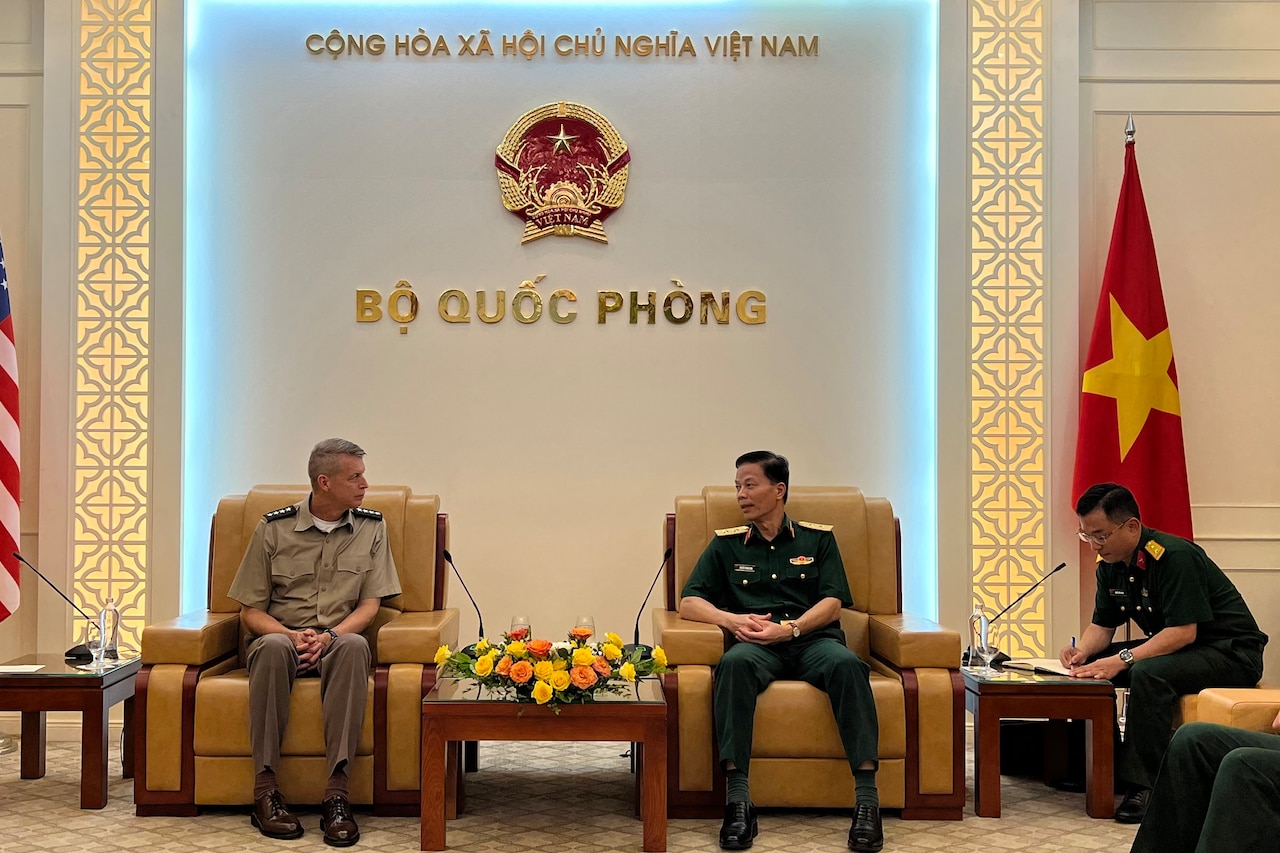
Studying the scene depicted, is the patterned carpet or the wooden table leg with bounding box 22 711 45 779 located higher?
the wooden table leg with bounding box 22 711 45 779

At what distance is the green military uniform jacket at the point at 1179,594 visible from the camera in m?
3.95

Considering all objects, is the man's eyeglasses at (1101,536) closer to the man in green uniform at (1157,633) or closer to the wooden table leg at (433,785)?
the man in green uniform at (1157,633)

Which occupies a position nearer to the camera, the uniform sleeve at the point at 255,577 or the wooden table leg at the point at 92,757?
the wooden table leg at the point at 92,757

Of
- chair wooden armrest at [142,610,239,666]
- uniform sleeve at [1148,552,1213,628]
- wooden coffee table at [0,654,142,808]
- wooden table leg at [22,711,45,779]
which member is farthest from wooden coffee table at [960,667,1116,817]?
wooden table leg at [22,711,45,779]

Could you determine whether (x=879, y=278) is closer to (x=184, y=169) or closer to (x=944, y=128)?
(x=944, y=128)

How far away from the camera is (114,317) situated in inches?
205

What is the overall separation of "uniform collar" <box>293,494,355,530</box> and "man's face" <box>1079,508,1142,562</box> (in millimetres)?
2611

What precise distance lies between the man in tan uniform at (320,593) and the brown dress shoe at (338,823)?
0.15 m

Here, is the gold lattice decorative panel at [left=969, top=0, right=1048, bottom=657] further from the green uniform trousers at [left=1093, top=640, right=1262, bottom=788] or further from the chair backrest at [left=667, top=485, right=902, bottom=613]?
the green uniform trousers at [left=1093, top=640, right=1262, bottom=788]

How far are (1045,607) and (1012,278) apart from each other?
148 cm

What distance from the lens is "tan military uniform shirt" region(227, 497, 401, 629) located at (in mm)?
4188

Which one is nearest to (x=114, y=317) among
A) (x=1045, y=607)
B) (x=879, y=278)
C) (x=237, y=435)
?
(x=237, y=435)

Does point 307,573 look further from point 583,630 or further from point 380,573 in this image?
point 583,630

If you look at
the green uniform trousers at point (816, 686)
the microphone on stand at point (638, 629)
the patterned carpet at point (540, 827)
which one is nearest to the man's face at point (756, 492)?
the microphone on stand at point (638, 629)
